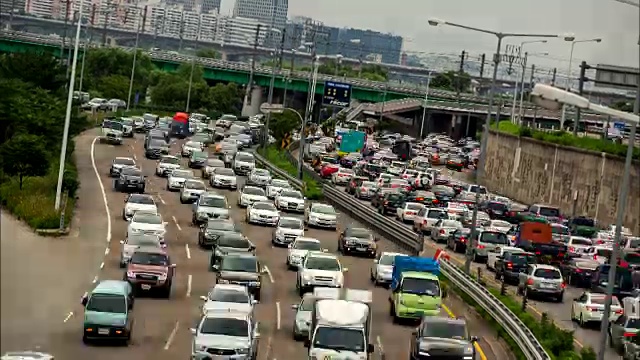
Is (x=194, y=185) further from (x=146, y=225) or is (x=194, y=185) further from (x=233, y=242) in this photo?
(x=233, y=242)

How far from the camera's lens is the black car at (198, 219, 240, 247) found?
160ft

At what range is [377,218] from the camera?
6088cm

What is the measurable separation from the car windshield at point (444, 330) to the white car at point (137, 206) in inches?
993

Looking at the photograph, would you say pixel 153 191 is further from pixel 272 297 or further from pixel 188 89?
pixel 188 89

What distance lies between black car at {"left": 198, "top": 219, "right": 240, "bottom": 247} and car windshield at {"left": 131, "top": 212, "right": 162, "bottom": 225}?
1.89 metres

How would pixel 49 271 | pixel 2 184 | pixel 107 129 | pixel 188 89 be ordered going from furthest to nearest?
pixel 188 89 < pixel 107 129 < pixel 2 184 < pixel 49 271

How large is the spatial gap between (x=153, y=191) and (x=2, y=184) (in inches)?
503

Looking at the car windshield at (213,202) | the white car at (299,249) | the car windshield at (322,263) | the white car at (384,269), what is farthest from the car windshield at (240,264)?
the car windshield at (213,202)

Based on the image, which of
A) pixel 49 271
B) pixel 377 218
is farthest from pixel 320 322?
pixel 377 218

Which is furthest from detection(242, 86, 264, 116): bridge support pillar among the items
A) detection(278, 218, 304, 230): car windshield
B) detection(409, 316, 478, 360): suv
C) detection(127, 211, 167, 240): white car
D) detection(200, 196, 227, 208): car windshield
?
detection(409, 316, 478, 360): suv

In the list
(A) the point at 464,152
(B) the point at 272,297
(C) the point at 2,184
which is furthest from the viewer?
(A) the point at 464,152

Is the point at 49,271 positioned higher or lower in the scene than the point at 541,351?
higher

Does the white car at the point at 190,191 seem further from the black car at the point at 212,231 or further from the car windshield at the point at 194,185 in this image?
the black car at the point at 212,231

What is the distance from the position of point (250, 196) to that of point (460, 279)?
23241mm
